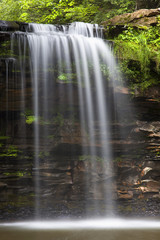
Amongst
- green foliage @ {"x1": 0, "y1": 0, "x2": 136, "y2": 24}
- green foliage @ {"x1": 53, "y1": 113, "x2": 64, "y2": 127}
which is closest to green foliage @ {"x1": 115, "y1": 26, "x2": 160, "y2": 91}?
green foliage @ {"x1": 53, "y1": 113, "x2": 64, "y2": 127}

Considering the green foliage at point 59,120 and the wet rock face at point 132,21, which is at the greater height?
the wet rock face at point 132,21

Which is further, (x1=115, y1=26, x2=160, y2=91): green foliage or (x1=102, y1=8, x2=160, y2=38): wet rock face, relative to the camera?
(x1=102, y1=8, x2=160, y2=38): wet rock face

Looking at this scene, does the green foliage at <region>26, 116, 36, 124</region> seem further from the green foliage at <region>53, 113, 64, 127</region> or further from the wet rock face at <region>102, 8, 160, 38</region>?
the wet rock face at <region>102, 8, 160, 38</region>

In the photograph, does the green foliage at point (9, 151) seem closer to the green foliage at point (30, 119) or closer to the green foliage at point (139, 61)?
the green foliage at point (30, 119)

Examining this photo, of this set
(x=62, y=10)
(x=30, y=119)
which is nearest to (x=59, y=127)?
(x=30, y=119)

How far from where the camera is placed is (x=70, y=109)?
7.29 meters

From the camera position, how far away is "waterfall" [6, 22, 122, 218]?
6703 millimetres

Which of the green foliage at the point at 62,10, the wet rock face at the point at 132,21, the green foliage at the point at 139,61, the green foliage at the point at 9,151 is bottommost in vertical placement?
the green foliage at the point at 9,151

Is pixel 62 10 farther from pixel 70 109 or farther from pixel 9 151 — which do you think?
pixel 9 151

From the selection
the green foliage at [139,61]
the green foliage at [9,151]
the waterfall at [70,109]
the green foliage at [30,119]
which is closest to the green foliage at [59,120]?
the waterfall at [70,109]

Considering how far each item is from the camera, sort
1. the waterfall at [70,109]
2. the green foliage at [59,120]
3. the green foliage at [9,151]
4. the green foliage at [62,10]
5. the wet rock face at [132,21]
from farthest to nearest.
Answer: the green foliage at [62,10], the wet rock face at [132,21], the green foliage at [59,120], the green foliage at [9,151], the waterfall at [70,109]

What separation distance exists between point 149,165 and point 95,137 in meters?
1.86

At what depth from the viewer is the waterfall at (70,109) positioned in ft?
22.0

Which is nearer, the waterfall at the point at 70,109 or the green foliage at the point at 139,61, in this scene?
the waterfall at the point at 70,109
